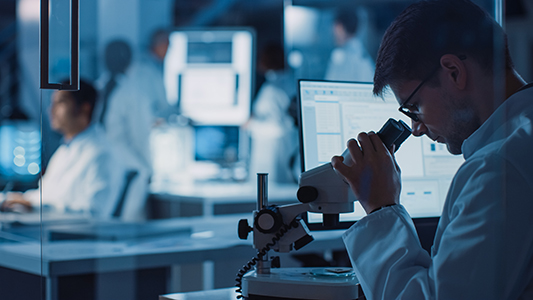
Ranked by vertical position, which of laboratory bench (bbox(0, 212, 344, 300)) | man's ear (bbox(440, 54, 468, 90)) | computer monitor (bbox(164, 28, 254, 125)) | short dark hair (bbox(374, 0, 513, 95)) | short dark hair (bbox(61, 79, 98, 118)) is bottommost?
laboratory bench (bbox(0, 212, 344, 300))

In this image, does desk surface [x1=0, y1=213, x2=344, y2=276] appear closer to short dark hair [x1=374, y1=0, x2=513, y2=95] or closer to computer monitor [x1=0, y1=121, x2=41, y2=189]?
short dark hair [x1=374, y1=0, x2=513, y2=95]

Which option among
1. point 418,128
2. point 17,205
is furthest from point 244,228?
point 17,205

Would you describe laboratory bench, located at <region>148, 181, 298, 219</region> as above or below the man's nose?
below

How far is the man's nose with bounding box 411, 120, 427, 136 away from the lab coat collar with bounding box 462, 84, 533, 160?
0.11 m

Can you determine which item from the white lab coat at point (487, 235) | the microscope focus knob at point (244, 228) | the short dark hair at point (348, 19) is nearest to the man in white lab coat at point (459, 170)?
the white lab coat at point (487, 235)

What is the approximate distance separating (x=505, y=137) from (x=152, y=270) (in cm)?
134

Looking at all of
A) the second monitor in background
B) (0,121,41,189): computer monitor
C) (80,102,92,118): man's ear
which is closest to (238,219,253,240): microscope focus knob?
(80,102,92,118): man's ear

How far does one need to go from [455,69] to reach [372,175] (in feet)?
0.80

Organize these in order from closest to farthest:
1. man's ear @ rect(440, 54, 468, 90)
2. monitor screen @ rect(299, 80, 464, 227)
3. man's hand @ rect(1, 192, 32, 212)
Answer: man's ear @ rect(440, 54, 468, 90), monitor screen @ rect(299, 80, 464, 227), man's hand @ rect(1, 192, 32, 212)

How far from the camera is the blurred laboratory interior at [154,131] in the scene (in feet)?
5.30

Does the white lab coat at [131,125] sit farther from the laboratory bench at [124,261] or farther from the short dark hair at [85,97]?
the laboratory bench at [124,261]

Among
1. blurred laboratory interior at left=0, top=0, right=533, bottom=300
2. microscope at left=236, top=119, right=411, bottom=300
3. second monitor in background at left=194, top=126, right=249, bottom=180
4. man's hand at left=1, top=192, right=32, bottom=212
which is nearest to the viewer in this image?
microscope at left=236, top=119, right=411, bottom=300

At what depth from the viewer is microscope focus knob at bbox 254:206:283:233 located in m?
1.22

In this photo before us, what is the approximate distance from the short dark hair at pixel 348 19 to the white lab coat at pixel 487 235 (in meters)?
3.12
